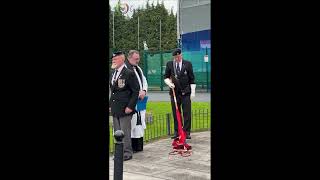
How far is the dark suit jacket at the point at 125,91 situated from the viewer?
23.7ft

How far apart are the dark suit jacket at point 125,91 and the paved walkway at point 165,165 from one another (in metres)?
0.88

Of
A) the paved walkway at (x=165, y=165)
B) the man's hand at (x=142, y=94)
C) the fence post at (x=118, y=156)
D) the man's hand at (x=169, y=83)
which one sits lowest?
the paved walkway at (x=165, y=165)

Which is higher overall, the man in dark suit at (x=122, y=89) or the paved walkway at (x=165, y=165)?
the man in dark suit at (x=122, y=89)

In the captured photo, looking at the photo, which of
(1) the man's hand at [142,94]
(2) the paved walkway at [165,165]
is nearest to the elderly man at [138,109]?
(1) the man's hand at [142,94]

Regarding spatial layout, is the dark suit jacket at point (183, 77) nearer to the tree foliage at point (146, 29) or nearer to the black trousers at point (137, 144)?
the black trousers at point (137, 144)

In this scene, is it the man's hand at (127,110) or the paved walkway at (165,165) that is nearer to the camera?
the paved walkway at (165,165)

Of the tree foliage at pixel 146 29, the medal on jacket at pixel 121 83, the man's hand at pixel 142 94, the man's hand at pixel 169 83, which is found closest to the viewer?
the medal on jacket at pixel 121 83

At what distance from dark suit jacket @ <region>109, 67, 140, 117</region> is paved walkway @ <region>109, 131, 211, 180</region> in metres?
0.88

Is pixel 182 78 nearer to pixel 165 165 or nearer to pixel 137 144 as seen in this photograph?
pixel 137 144
